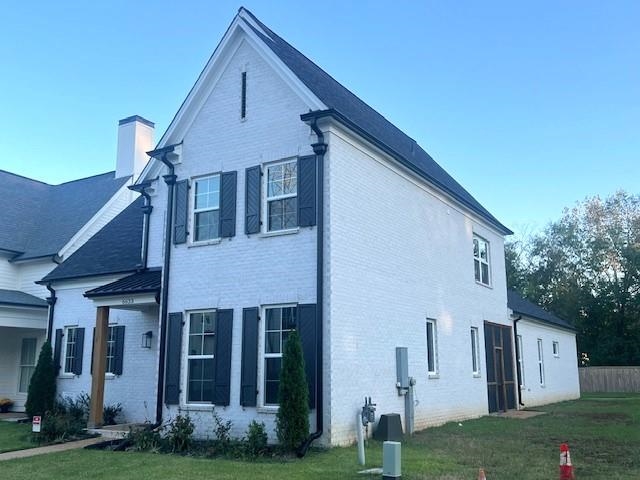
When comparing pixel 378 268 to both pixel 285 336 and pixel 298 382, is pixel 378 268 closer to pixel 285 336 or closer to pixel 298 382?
pixel 285 336

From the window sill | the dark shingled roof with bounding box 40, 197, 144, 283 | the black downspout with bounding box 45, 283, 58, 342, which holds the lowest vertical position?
the black downspout with bounding box 45, 283, 58, 342

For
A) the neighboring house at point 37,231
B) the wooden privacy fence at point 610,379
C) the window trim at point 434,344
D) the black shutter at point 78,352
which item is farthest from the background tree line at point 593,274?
the black shutter at point 78,352

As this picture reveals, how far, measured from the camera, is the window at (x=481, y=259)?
64.5 ft

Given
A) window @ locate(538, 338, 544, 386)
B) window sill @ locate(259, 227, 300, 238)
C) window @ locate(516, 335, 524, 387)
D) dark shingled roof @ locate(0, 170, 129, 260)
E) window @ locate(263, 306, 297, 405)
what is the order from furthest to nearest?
window @ locate(538, 338, 544, 386) < dark shingled roof @ locate(0, 170, 129, 260) < window @ locate(516, 335, 524, 387) < window sill @ locate(259, 227, 300, 238) < window @ locate(263, 306, 297, 405)

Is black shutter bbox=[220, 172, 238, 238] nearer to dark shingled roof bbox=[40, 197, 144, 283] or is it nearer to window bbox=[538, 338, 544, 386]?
dark shingled roof bbox=[40, 197, 144, 283]

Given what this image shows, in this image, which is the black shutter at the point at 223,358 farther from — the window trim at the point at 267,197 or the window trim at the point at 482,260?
the window trim at the point at 482,260

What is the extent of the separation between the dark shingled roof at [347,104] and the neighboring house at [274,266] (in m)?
0.10

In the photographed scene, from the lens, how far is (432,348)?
51.3 ft

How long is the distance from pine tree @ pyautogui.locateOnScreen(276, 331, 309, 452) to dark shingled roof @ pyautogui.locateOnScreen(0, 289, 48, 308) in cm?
1266

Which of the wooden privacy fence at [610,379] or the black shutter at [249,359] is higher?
the black shutter at [249,359]

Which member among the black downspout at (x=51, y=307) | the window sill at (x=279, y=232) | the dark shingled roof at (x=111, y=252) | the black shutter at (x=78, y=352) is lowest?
the black shutter at (x=78, y=352)

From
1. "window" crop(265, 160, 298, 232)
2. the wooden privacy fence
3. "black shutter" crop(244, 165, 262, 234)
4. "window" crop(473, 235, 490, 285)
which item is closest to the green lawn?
"black shutter" crop(244, 165, 262, 234)

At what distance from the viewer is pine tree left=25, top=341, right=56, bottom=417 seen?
1606cm

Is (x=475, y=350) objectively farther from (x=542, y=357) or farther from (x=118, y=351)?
(x=118, y=351)
